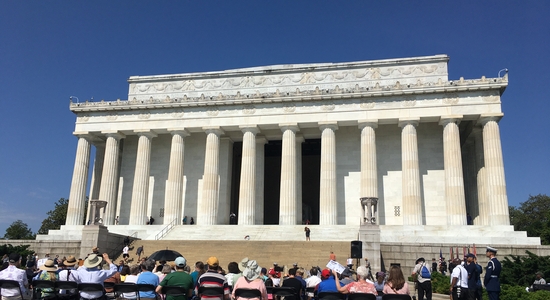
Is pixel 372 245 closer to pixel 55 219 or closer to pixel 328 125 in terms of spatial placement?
pixel 328 125

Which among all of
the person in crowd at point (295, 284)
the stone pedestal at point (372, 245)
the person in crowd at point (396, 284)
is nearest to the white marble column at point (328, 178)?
the stone pedestal at point (372, 245)

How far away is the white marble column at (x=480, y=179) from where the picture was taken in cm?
4419

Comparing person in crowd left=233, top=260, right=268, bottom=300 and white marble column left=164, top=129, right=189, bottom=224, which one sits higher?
white marble column left=164, top=129, right=189, bottom=224

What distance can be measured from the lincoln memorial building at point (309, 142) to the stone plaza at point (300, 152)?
0.37 ft

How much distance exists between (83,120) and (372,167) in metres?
31.2

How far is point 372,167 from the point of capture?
45.6m

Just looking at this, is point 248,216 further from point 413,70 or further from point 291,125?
point 413,70

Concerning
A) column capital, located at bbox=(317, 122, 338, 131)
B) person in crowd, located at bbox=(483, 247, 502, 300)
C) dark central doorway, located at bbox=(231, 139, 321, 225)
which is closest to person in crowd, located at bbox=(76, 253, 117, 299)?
person in crowd, located at bbox=(483, 247, 502, 300)

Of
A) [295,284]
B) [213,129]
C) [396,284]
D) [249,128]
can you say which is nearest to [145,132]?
[213,129]

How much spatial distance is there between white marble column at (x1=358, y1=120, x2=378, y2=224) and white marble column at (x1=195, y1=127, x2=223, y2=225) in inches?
575

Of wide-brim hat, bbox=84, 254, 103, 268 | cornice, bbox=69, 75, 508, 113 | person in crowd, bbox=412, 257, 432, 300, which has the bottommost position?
person in crowd, bbox=412, 257, 432, 300

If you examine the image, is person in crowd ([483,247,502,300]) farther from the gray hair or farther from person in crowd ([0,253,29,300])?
person in crowd ([0,253,29,300])

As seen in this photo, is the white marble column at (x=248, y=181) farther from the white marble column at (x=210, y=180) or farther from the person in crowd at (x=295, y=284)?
the person in crowd at (x=295, y=284)

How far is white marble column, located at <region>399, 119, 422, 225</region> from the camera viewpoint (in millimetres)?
43594
